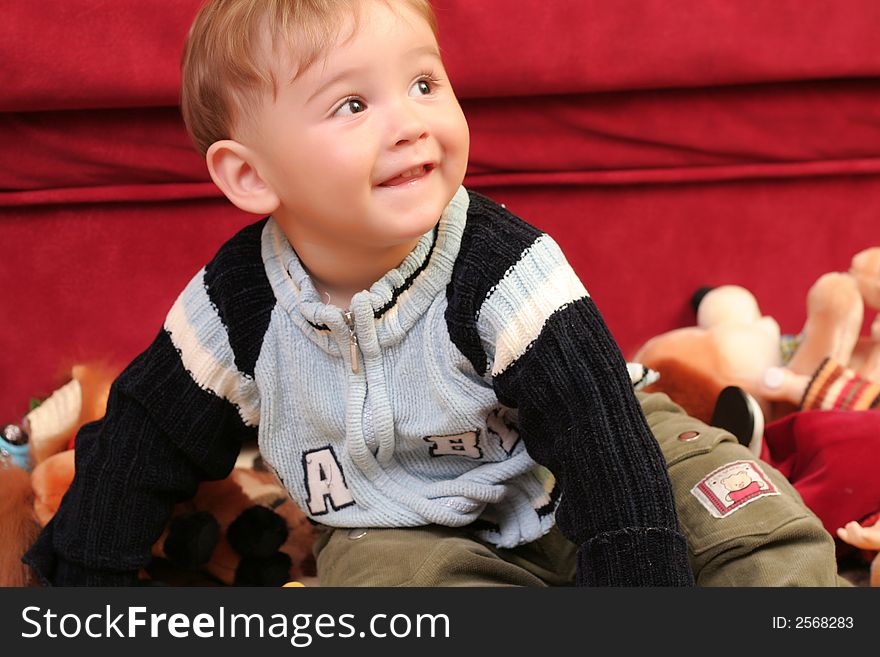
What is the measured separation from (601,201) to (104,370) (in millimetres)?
572

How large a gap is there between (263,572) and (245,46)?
48 cm

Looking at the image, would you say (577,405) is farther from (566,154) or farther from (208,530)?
(566,154)

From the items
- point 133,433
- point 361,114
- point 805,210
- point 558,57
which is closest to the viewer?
point 361,114

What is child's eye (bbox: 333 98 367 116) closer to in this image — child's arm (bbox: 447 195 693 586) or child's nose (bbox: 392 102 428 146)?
child's nose (bbox: 392 102 428 146)

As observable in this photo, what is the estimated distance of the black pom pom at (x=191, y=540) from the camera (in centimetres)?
95

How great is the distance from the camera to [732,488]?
0.84m

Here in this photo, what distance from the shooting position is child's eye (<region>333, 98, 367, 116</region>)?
72 centimetres

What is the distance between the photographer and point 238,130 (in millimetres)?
760

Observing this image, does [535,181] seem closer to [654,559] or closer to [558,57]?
[558,57]

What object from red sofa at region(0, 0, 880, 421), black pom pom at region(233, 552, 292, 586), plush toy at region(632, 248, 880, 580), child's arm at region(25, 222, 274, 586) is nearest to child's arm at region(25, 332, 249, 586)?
child's arm at region(25, 222, 274, 586)

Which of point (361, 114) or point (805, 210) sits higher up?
point (805, 210)

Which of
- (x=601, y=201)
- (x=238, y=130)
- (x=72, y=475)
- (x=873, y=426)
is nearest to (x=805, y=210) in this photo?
(x=601, y=201)

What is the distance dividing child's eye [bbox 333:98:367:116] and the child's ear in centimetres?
9

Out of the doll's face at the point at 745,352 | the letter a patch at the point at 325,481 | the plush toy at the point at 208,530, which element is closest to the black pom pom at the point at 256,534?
the plush toy at the point at 208,530
